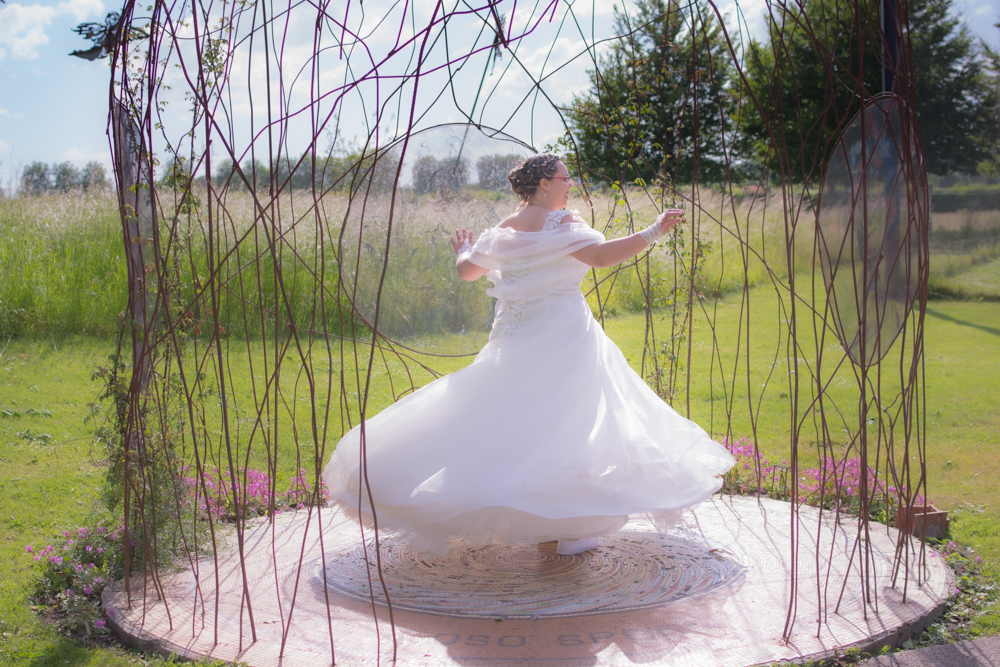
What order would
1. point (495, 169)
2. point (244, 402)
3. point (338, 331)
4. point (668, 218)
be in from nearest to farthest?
point (668, 218) < point (495, 169) < point (244, 402) < point (338, 331)

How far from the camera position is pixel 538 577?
2.94m

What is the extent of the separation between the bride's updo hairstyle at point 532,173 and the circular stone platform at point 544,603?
149cm

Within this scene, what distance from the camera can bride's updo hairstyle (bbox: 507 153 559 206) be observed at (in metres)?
3.15

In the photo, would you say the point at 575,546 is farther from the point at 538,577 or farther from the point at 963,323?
the point at 963,323

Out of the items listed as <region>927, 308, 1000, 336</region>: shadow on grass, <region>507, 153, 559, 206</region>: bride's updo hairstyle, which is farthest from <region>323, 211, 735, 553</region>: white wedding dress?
<region>927, 308, 1000, 336</region>: shadow on grass

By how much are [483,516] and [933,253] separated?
1063 centimetres

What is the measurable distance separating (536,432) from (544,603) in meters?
0.59

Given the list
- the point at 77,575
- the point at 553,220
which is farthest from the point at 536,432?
the point at 77,575

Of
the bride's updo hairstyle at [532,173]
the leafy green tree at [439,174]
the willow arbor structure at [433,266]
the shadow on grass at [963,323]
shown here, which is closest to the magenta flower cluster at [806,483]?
the willow arbor structure at [433,266]

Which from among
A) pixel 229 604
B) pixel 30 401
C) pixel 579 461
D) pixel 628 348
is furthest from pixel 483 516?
pixel 628 348

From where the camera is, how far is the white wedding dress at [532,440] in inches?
101

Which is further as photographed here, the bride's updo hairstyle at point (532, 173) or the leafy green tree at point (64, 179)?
the leafy green tree at point (64, 179)

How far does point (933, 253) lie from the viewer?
1102 centimetres

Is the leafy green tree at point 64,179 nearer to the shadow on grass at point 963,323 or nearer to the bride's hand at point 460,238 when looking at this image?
the bride's hand at point 460,238
